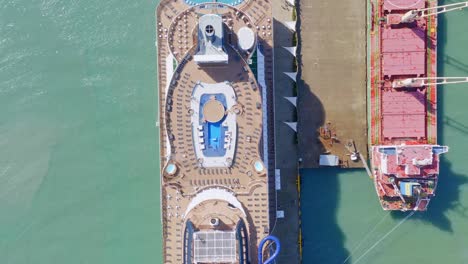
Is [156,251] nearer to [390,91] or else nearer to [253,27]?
[253,27]

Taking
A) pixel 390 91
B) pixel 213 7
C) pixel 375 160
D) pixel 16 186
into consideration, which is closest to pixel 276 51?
pixel 213 7

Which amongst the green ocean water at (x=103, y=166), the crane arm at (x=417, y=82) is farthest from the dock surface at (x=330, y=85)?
the crane arm at (x=417, y=82)

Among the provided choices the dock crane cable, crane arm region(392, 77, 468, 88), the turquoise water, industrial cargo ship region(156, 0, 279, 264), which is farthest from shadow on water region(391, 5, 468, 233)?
industrial cargo ship region(156, 0, 279, 264)

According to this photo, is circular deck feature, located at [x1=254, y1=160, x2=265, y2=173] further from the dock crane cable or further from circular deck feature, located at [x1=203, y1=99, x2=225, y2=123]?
the dock crane cable

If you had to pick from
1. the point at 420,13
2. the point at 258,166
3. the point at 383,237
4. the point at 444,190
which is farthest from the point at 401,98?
the point at 258,166

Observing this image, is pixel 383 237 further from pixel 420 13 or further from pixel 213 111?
pixel 420 13
